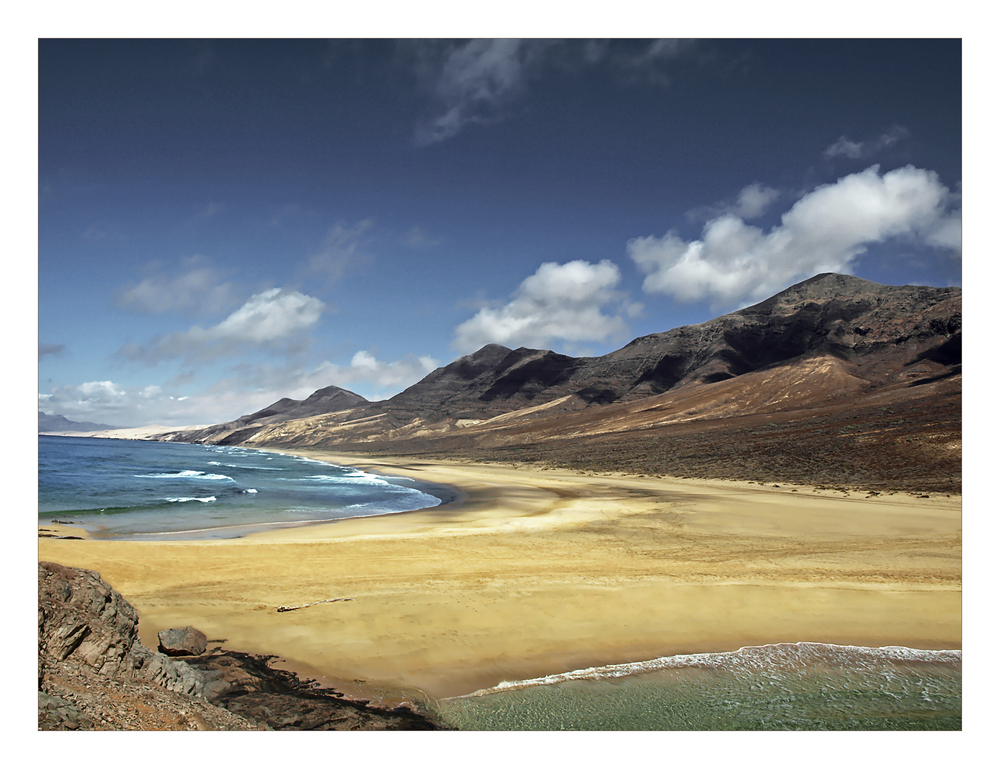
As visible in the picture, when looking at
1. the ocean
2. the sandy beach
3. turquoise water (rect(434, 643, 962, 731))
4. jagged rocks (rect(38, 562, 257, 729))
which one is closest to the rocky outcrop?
jagged rocks (rect(38, 562, 257, 729))

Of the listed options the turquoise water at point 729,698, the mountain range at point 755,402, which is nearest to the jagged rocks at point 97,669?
the turquoise water at point 729,698

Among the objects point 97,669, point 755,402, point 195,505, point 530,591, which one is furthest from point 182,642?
point 755,402

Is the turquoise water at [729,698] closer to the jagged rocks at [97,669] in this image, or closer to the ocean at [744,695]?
the ocean at [744,695]

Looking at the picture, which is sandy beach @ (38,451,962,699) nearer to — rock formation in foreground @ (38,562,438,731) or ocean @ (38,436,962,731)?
ocean @ (38,436,962,731)
